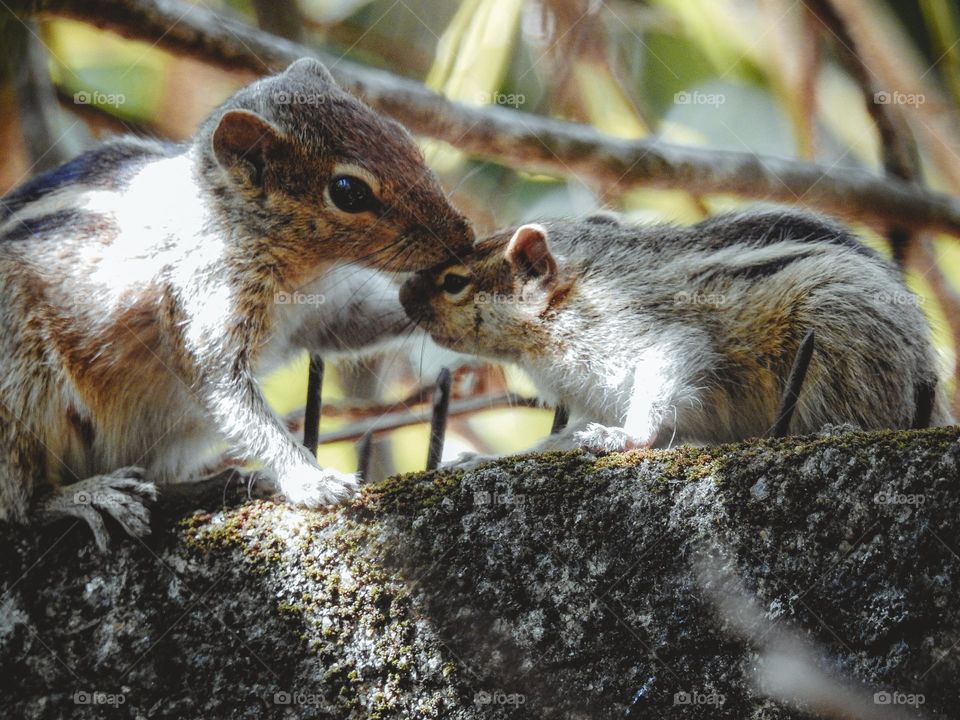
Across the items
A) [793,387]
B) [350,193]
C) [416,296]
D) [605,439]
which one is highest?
[350,193]

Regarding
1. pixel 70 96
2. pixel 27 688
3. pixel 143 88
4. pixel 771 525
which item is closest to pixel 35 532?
pixel 27 688

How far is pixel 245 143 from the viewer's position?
12.0ft

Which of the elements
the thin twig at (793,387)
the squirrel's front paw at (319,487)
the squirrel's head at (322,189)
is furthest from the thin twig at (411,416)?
the thin twig at (793,387)

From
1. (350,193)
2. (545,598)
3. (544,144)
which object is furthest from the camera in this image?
(544,144)

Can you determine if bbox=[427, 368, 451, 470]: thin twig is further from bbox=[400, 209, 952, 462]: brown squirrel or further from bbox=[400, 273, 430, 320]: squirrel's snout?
bbox=[400, 273, 430, 320]: squirrel's snout

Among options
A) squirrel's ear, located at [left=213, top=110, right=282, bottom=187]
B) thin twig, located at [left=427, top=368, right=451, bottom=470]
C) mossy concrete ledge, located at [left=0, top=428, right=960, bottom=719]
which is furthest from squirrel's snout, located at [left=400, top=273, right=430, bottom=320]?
mossy concrete ledge, located at [left=0, top=428, right=960, bottom=719]

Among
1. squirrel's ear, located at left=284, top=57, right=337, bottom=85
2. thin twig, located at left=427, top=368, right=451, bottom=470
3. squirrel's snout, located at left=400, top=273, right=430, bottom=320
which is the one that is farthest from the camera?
squirrel's ear, located at left=284, top=57, right=337, bottom=85

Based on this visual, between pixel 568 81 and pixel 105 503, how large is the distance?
4.69 meters

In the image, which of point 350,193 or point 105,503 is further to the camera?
point 350,193

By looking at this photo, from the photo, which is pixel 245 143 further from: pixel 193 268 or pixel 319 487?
pixel 319 487

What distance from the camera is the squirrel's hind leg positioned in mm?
2656

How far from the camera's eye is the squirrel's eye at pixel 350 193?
3.62 m

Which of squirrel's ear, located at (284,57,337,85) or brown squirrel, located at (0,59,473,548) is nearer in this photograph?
brown squirrel, located at (0,59,473,548)

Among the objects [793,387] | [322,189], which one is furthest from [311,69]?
[793,387]
